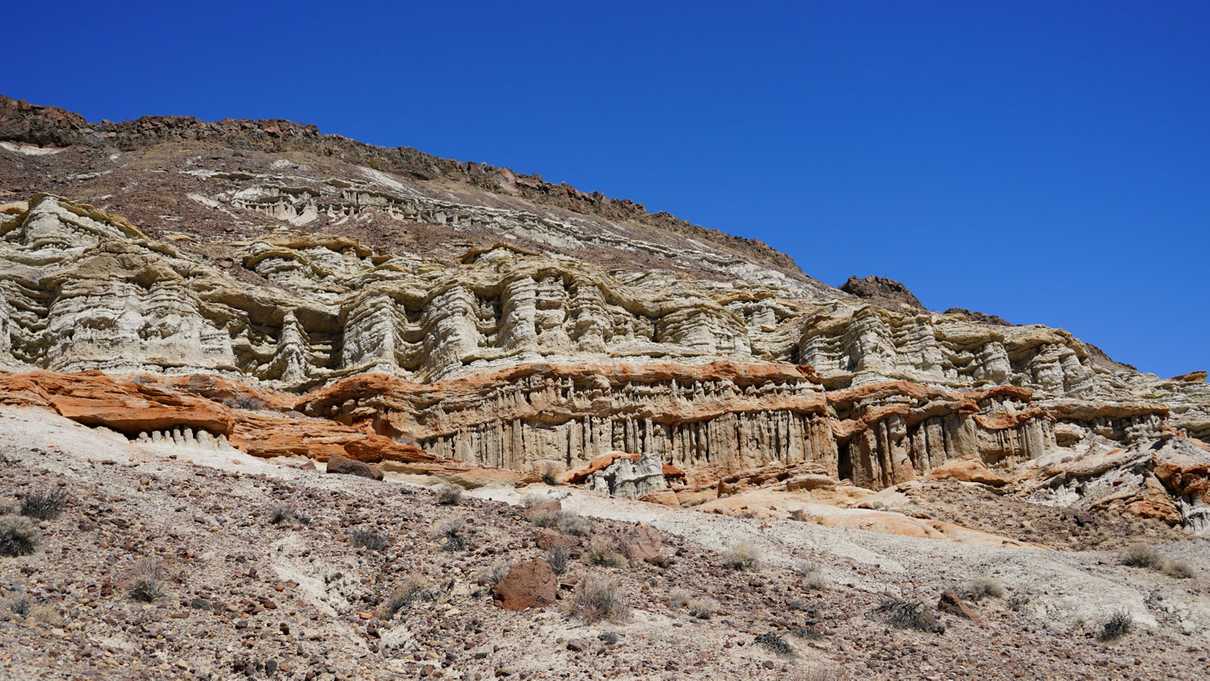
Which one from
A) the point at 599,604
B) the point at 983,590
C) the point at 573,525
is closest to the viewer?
the point at 599,604

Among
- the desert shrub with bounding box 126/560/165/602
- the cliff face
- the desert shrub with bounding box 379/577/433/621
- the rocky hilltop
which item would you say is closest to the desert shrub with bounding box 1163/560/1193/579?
the rocky hilltop

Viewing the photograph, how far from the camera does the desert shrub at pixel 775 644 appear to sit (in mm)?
15117

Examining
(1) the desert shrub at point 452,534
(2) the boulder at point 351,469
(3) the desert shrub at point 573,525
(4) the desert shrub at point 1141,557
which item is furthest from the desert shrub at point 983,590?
(2) the boulder at point 351,469

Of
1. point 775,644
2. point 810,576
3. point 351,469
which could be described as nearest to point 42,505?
point 775,644

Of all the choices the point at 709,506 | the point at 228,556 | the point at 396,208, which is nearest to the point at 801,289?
the point at 396,208

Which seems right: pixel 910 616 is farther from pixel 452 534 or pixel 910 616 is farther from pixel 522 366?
pixel 522 366

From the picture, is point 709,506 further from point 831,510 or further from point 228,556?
point 228,556

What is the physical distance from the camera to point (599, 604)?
15805 mm

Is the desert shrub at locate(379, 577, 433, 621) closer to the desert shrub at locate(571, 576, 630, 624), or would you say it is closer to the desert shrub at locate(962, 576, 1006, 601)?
the desert shrub at locate(571, 576, 630, 624)

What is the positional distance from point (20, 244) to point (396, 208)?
132ft

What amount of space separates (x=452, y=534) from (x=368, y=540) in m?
1.42

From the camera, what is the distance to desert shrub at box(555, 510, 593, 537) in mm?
20016

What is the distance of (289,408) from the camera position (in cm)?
3753

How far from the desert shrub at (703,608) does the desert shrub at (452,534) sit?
3.79 metres
